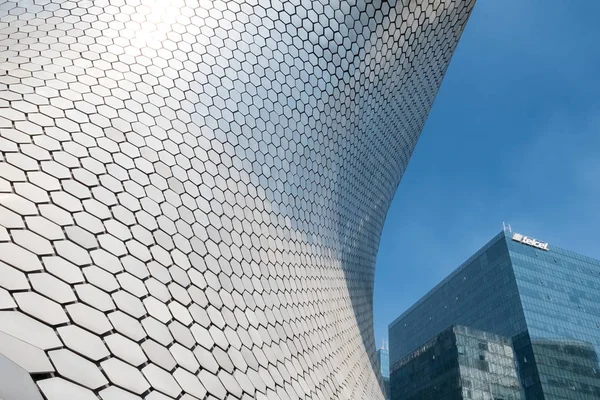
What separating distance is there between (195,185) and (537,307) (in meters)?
48.6

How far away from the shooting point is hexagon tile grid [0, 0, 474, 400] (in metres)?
3.46

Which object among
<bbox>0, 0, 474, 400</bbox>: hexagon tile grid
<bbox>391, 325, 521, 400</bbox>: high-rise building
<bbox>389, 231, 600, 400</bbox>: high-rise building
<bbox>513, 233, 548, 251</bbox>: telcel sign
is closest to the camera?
<bbox>0, 0, 474, 400</bbox>: hexagon tile grid

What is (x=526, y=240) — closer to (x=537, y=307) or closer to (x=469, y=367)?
(x=537, y=307)

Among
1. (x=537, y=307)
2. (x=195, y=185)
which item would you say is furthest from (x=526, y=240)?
(x=195, y=185)

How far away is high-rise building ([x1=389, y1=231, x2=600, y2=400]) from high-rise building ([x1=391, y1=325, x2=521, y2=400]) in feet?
7.33

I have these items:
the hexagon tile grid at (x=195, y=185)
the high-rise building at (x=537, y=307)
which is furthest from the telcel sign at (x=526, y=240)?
the hexagon tile grid at (x=195, y=185)

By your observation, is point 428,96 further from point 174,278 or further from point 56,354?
point 56,354

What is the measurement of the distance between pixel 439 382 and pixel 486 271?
53.2 ft

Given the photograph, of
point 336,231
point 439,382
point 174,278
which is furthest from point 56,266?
point 439,382

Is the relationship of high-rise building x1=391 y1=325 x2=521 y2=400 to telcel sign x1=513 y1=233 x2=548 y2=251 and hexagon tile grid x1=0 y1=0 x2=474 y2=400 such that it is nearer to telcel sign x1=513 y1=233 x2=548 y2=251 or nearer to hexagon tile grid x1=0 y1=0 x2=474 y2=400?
telcel sign x1=513 y1=233 x2=548 y2=251

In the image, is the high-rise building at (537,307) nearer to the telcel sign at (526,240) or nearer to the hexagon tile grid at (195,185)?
the telcel sign at (526,240)

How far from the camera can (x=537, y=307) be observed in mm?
45719

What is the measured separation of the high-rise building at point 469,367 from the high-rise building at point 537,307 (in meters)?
2.23

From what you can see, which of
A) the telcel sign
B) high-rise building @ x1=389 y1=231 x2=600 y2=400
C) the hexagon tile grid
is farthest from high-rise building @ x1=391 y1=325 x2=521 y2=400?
the hexagon tile grid
